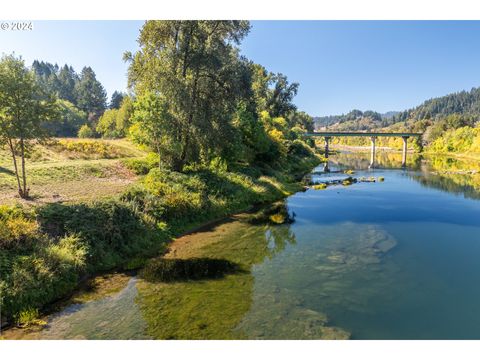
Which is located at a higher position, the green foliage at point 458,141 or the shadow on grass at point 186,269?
the green foliage at point 458,141

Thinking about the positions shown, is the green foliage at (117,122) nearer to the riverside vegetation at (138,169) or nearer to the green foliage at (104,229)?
the riverside vegetation at (138,169)

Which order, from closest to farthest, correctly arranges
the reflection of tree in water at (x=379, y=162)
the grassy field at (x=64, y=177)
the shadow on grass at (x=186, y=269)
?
the shadow on grass at (x=186, y=269), the grassy field at (x=64, y=177), the reflection of tree in water at (x=379, y=162)

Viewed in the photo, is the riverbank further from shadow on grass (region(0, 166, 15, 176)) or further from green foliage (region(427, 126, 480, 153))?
green foliage (region(427, 126, 480, 153))

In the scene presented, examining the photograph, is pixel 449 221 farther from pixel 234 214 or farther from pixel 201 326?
pixel 201 326

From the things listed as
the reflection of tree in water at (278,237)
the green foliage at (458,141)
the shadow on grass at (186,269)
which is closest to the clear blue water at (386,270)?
the reflection of tree in water at (278,237)

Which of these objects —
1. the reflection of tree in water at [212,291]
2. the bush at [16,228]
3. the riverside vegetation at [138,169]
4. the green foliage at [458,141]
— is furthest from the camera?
the green foliage at [458,141]

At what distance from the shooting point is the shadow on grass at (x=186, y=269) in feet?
57.8

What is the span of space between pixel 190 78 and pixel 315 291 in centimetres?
2606

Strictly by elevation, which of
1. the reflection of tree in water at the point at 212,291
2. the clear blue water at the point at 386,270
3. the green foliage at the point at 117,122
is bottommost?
the clear blue water at the point at 386,270

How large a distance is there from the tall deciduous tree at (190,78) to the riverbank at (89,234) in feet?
14.9

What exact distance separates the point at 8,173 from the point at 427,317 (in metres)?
31.2

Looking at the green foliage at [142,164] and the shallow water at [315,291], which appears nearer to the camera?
the shallow water at [315,291]

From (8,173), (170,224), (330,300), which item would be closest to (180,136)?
(170,224)

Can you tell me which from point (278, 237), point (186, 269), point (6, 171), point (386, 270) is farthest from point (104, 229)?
point (386, 270)
